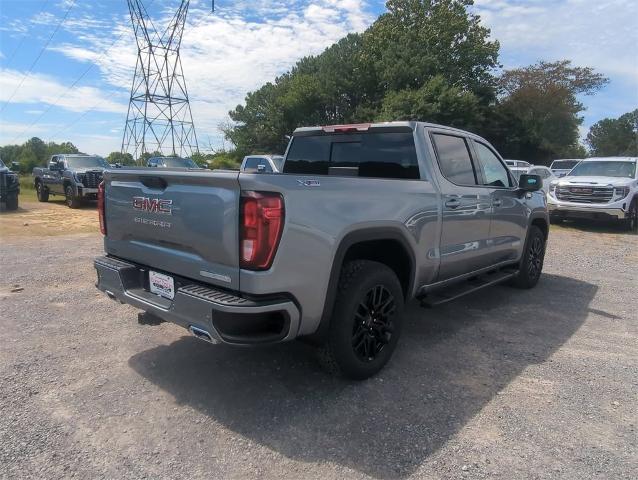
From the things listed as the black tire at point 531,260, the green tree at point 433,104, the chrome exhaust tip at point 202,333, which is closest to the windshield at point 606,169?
the black tire at point 531,260

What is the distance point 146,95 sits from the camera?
33750 mm

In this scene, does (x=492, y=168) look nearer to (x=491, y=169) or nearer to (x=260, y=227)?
(x=491, y=169)

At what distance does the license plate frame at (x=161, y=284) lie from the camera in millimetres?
3242

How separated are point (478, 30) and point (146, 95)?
25.6m

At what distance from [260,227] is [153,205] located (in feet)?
3.32

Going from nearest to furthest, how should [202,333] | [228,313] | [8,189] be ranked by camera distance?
[228,313], [202,333], [8,189]

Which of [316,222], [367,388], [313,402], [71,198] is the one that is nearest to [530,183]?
[367,388]

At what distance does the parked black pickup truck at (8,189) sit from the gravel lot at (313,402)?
11.5 m

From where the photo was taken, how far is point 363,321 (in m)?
A: 3.49

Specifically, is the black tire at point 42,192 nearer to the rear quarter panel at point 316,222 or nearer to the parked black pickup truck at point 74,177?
the parked black pickup truck at point 74,177

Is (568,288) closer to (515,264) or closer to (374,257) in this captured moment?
(515,264)

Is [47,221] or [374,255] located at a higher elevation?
[374,255]

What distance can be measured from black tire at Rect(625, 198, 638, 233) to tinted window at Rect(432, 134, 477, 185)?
969 cm

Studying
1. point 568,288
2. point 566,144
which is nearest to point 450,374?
point 568,288
